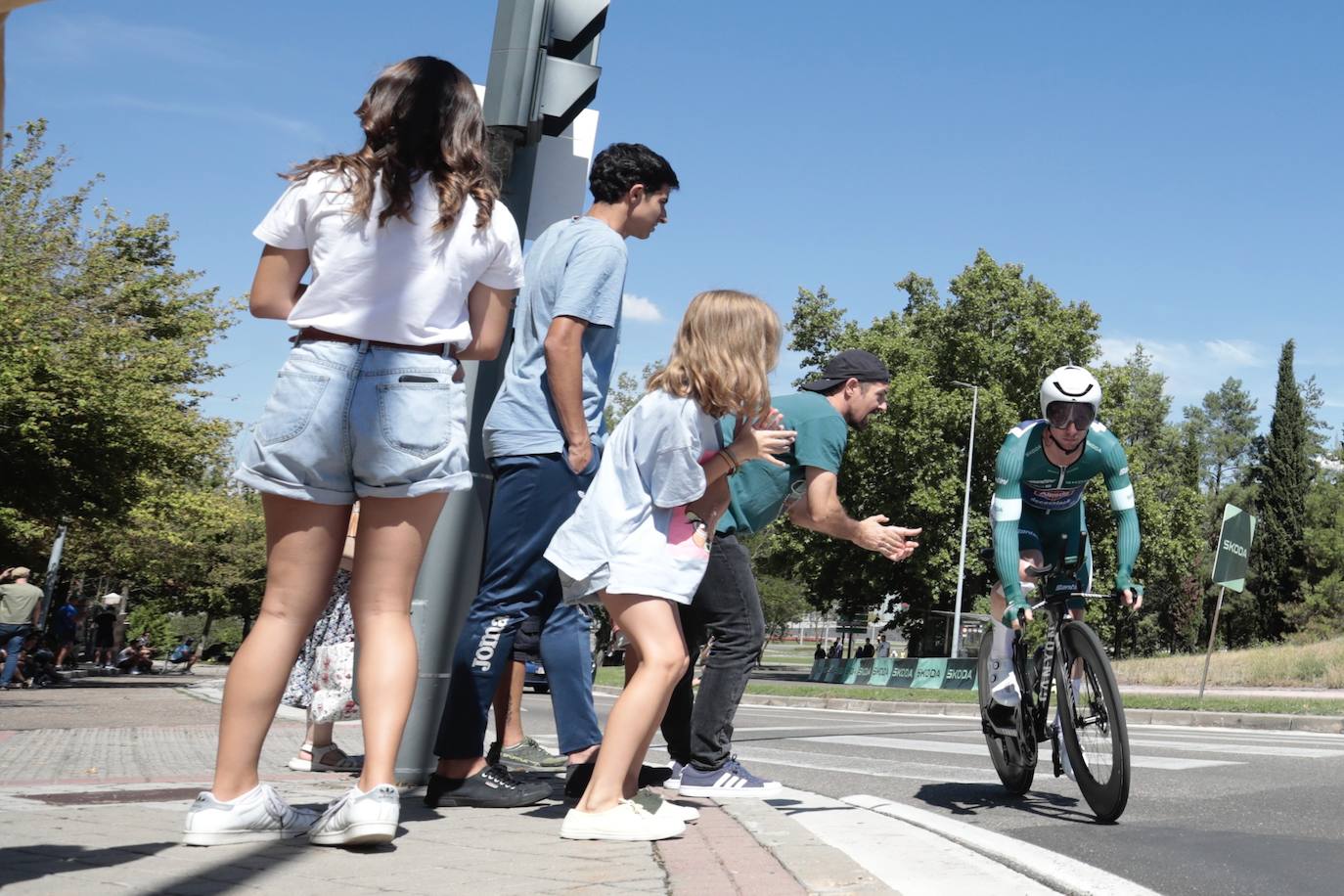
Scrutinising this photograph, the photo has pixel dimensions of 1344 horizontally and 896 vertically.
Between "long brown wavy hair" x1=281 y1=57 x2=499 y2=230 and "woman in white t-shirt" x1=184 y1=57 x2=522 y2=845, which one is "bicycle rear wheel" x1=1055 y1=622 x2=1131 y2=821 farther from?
"long brown wavy hair" x1=281 y1=57 x2=499 y2=230

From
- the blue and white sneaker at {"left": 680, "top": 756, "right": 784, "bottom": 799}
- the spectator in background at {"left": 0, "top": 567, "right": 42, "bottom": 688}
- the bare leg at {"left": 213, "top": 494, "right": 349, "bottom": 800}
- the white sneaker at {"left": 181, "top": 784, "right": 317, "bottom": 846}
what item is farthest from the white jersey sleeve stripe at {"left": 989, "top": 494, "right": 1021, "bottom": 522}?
the spectator in background at {"left": 0, "top": 567, "right": 42, "bottom": 688}

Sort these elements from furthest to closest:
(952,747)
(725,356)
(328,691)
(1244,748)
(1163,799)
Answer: (952,747) → (1244,748) → (328,691) → (1163,799) → (725,356)

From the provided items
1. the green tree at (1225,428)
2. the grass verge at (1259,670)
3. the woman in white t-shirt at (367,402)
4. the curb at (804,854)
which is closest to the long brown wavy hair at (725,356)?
the woman in white t-shirt at (367,402)

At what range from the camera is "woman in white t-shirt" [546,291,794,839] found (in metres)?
3.94

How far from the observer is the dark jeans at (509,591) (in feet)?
14.3

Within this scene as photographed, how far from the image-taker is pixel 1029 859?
387cm

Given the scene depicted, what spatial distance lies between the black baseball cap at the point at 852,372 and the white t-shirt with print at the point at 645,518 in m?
1.24

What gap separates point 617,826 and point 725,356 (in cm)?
145

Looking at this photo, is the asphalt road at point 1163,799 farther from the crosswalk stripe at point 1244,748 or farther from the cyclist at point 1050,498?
the cyclist at point 1050,498

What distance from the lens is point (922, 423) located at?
47.0 metres

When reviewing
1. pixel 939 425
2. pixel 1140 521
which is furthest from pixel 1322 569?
pixel 939 425

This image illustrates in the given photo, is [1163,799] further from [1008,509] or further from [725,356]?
[725,356]

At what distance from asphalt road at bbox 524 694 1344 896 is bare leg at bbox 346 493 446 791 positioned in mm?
2175

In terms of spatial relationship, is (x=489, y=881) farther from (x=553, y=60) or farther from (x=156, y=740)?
(x=156, y=740)
